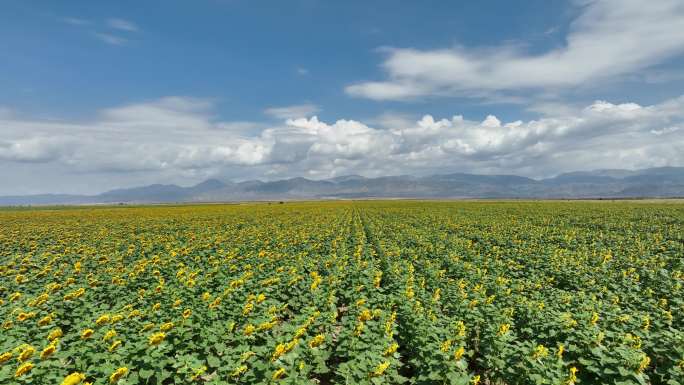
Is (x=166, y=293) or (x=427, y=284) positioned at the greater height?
(x=166, y=293)

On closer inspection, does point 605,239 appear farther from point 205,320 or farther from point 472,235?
point 205,320

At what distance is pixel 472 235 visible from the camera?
2289cm

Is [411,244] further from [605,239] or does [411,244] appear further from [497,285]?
[605,239]

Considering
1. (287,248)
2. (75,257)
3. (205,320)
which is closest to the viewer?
(205,320)

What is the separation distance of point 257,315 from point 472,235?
18719mm

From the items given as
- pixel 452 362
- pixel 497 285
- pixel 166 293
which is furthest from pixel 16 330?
pixel 497 285

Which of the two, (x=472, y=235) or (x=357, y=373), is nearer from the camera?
(x=357, y=373)

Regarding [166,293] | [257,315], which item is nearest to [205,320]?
[257,315]

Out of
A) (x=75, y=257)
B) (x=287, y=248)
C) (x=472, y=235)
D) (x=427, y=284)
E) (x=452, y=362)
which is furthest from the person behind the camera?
(x=472, y=235)

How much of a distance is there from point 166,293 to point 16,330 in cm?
270

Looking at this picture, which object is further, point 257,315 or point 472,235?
point 472,235

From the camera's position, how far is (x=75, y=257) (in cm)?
1457

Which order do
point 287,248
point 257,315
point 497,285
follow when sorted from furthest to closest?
point 287,248 < point 497,285 < point 257,315

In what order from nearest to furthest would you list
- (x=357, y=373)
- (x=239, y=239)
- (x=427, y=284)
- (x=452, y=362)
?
1. (x=357, y=373)
2. (x=452, y=362)
3. (x=427, y=284)
4. (x=239, y=239)
